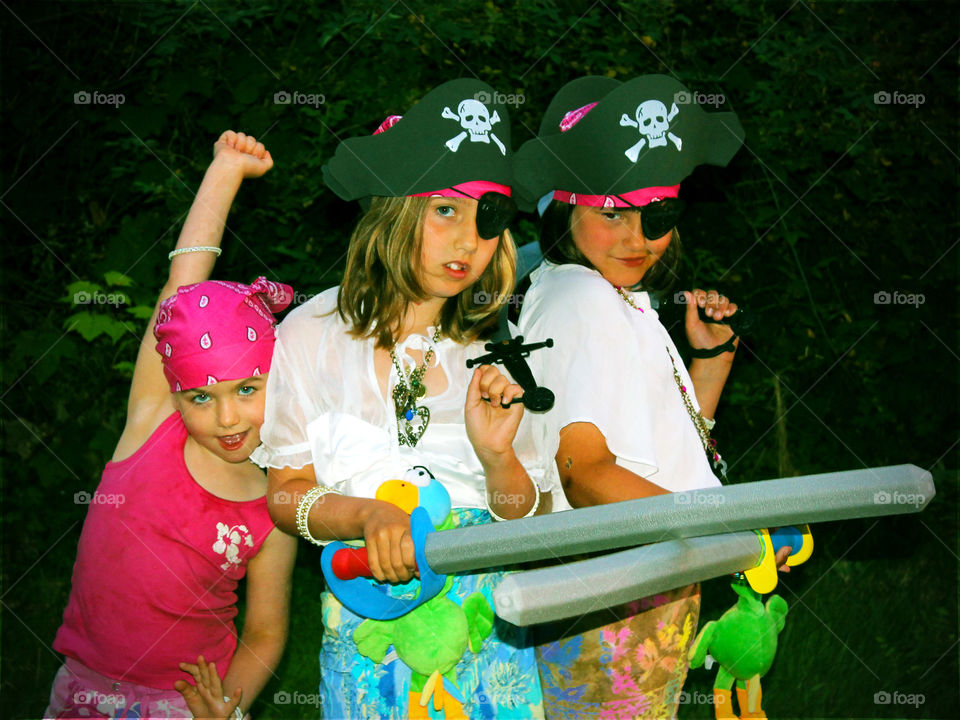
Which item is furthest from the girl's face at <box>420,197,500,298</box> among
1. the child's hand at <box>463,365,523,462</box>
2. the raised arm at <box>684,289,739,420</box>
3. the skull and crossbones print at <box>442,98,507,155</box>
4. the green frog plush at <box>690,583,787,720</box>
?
the green frog plush at <box>690,583,787,720</box>

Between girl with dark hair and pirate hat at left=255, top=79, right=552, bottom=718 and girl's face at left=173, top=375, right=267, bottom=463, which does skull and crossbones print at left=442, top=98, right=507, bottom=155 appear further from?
girl's face at left=173, top=375, right=267, bottom=463

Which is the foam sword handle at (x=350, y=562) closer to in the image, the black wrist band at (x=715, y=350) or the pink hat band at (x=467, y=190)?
the pink hat band at (x=467, y=190)

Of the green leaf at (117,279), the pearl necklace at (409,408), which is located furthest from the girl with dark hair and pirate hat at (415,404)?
the green leaf at (117,279)

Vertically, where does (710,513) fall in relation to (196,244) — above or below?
below

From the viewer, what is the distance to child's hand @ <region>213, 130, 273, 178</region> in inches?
132

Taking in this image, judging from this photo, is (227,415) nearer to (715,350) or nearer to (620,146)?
(620,146)

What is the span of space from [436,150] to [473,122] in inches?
5.0

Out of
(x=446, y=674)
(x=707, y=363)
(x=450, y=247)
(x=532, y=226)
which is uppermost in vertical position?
(x=532, y=226)

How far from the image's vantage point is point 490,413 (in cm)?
277

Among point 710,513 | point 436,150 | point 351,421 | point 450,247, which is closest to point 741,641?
point 710,513

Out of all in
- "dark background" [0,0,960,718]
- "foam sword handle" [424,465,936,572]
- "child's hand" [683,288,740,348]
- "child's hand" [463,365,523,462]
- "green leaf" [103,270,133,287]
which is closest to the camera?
"foam sword handle" [424,465,936,572]

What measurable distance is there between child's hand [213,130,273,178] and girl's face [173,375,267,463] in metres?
0.70

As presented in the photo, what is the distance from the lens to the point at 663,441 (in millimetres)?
3039

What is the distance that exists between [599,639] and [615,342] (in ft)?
2.54
